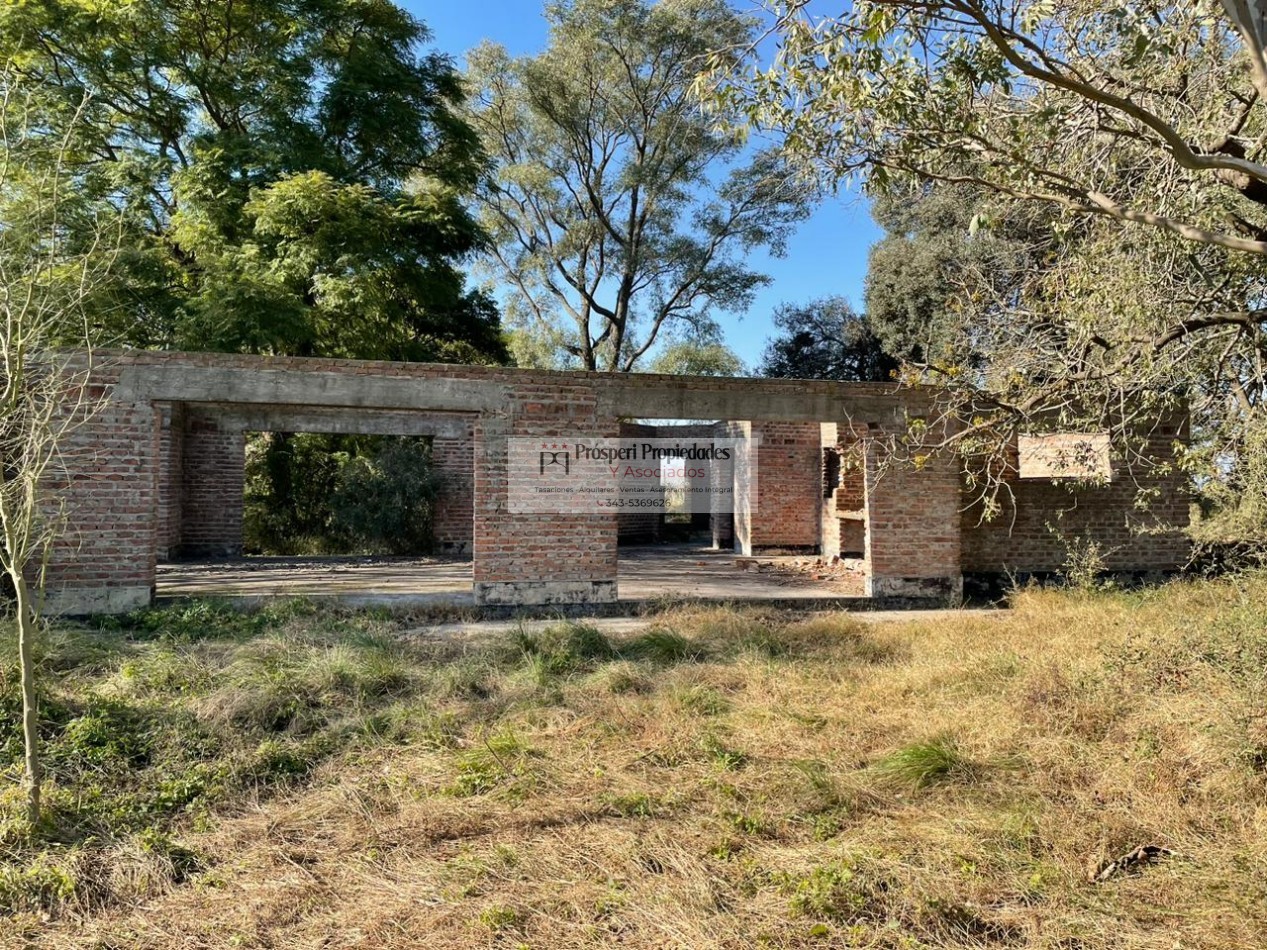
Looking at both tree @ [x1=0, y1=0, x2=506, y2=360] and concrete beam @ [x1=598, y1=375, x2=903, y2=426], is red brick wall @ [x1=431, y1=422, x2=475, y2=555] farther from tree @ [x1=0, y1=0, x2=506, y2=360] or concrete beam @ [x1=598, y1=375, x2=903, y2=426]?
concrete beam @ [x1=598, y1=375, x2=903, y2=426]

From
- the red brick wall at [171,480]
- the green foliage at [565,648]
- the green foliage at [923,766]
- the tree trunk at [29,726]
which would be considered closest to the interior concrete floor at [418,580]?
the red brick wall at [171,480]

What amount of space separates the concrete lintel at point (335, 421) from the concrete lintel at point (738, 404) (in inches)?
189

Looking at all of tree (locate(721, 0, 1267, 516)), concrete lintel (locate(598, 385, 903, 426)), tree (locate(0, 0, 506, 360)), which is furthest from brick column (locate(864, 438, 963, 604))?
tree (locate(0, 0, 506, 360))

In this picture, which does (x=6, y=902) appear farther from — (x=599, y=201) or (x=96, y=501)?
(x=599, y=201)

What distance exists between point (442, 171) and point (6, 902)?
54.8 ft

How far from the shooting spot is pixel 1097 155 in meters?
5.68

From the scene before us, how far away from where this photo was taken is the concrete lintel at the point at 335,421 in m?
13.0

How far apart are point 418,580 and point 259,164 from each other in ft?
29.3

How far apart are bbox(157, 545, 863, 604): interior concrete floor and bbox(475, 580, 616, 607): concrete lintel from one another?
36 centimetres

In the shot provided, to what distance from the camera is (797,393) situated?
29.3ft

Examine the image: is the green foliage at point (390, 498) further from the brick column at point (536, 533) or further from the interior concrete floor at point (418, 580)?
the brick column at point (536, 533)

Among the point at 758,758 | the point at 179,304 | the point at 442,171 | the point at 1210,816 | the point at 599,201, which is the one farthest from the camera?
the point at 599,201

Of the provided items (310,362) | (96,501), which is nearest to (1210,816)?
(310,362)

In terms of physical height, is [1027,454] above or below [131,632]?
above
